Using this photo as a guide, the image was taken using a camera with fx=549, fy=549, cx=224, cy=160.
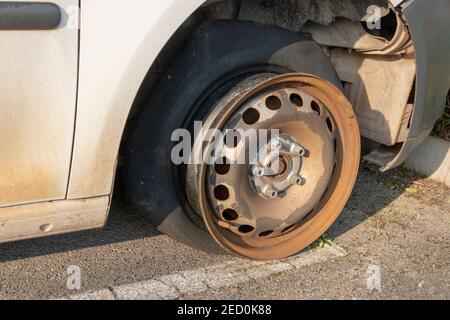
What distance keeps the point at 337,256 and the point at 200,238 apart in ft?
2.34

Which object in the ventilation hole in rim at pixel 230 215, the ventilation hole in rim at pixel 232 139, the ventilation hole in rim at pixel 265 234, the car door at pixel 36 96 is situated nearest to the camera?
the car door at pixel 36 96

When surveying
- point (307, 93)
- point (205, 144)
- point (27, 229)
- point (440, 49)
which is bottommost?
point (27, 229)

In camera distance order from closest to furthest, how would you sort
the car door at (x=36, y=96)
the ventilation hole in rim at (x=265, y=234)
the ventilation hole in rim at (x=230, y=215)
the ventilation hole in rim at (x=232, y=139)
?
1. the car door at (x=36, y=96)
2. the ventilation hole in rim at (x=232, y=139)
3. the ventilation hole in rim at (x=230, y=215)
4. the ventilation hole in rim at (x=265, y=234)

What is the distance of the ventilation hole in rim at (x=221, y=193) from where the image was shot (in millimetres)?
2420

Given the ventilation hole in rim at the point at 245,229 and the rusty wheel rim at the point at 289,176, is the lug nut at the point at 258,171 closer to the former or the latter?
the rusty wheel rim at the point at 289,176

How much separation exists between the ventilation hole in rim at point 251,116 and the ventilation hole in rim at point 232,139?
80mm

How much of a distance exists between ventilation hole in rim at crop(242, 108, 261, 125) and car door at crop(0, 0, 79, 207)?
76 centimetres

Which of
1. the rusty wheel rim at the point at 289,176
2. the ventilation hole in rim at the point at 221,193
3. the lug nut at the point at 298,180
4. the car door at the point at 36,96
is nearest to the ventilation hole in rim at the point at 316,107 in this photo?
the rusty wheel rim at the point at 289,176

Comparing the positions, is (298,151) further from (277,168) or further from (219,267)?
(219,267)

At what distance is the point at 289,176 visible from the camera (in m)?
2.53

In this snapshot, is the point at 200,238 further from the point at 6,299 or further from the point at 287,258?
the point at 6,299

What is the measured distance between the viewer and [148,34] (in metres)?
2.01

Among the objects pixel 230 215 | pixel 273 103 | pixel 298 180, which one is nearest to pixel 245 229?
pixel 230 215
